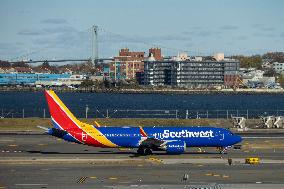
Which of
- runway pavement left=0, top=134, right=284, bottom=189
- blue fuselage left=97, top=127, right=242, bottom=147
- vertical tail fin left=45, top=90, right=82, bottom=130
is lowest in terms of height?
runway pavement left=0, top=134, right=284, bottom=189

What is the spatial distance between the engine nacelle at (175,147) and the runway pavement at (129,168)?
68 cm

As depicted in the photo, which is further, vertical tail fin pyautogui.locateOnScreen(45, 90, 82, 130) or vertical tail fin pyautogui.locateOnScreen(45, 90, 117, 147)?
vertical tail fin pyautogui.locateOnScreen(45, 90, 82, 130)

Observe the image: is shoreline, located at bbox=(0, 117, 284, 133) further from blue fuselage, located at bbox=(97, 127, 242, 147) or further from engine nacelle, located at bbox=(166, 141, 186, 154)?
engine nacelle, located at bbox=(166, 141, 186, 154)

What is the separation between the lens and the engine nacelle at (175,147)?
234 ft

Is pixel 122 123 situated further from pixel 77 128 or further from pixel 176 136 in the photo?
pixel 77 128

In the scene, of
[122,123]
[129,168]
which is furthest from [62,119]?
[122,123]

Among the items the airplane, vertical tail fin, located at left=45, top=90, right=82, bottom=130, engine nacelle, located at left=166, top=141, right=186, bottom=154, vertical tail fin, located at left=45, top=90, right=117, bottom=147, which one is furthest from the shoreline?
engine nacelle, located at left=166, top=141, right=186, bottom=154

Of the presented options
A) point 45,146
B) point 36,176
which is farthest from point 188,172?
point 45,146

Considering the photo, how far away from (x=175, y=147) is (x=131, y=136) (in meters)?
4.87

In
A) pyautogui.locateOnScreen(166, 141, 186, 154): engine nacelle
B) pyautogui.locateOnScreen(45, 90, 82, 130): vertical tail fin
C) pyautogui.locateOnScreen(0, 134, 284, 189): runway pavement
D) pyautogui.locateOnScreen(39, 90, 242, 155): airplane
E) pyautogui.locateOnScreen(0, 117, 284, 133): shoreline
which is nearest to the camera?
pyautogui.locateOnScreen(0, 134, 284, 189): runway pavement

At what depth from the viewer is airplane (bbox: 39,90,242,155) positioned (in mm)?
Result: 71000

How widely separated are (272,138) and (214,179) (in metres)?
38.6

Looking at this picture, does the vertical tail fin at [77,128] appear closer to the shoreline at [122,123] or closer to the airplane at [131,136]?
the airplane at [131,136]

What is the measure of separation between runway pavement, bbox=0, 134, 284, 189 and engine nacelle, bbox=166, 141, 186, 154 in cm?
68
